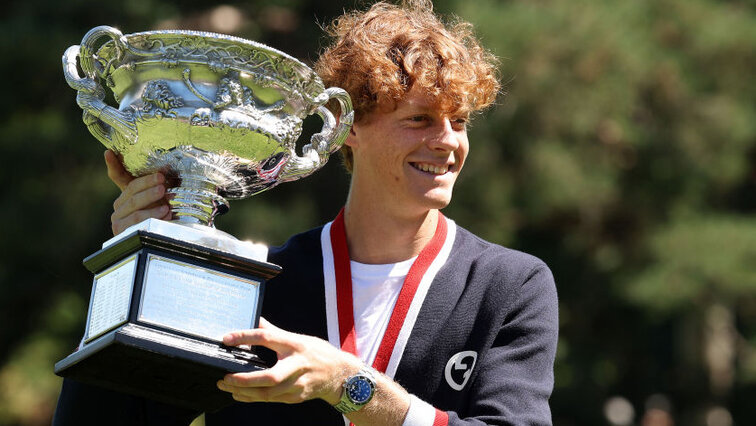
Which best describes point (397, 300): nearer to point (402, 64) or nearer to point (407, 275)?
point (407, 275)

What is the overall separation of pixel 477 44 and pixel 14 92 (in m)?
7.16

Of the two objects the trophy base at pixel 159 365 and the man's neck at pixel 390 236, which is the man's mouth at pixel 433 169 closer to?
the man's neck at pixel 390 236

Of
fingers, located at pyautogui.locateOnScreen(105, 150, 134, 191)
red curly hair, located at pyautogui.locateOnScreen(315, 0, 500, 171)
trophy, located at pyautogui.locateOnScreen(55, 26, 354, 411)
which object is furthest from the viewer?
red curly hair, located at pyautogui.locateOnScreen(315, 0, 500, 171)

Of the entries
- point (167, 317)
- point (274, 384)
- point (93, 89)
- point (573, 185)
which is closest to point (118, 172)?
point (93, 89)

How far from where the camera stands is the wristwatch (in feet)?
8.38

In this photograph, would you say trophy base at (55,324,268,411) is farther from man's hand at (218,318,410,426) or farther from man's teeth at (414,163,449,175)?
man's teeth at (414,163,449,175)

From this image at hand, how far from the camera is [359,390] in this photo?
2.56m

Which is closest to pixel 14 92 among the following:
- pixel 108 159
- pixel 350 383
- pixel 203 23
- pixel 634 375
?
pixel 203 23

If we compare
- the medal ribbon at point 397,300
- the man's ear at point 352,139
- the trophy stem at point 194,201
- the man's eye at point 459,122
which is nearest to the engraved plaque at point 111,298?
the trophy stem at point 194,201

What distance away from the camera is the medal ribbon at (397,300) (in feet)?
9.77

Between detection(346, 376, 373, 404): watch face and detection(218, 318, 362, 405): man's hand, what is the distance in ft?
0.14

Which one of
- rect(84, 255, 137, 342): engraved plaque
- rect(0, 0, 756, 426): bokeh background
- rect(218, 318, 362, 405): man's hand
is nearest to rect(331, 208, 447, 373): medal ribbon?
rect(218, 318, 362, 405): man's hand

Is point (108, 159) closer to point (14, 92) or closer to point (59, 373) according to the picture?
point (59, 373)

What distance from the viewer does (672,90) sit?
11.5m
